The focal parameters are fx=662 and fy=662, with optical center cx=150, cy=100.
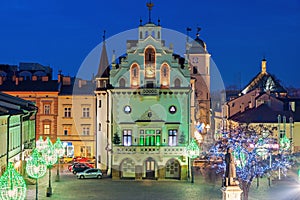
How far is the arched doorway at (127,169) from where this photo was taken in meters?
59.5

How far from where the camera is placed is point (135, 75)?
196 ft

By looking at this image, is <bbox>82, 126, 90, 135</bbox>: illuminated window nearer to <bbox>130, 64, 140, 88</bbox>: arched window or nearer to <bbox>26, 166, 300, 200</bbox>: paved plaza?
<bbox>26, 166, 300, 200</bbox>: paved plaza

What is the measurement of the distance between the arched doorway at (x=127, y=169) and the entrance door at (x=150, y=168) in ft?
4.21

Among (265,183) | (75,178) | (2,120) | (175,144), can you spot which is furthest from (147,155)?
(2,120)

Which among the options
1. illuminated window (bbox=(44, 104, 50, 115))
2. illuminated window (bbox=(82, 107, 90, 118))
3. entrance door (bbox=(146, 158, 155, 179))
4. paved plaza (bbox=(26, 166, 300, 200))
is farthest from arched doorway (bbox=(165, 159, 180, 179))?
illuminated window (bbox=(44, 104, 50, 115))

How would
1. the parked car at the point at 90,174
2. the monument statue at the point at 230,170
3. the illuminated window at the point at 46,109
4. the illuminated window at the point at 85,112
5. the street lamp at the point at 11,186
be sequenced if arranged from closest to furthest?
the street lamp at the point at 11,186 < the monument statue at the point at 230,170 < the parked car at the point at 90,174 < the illuminated window at the point at 46,109 < the illuminated window at the point at 85,112

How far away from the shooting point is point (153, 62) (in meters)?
59.7

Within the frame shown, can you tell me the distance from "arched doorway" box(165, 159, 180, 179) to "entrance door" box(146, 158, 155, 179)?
49.8 inches

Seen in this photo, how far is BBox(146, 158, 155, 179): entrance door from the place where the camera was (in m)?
59.2

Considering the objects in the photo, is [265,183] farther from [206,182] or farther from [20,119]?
[20,119]

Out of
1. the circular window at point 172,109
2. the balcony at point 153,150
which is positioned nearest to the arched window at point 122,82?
the circular window at point 172,109

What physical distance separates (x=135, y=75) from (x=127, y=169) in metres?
8.51

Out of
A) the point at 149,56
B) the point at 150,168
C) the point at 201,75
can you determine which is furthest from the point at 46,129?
the point at 201,75

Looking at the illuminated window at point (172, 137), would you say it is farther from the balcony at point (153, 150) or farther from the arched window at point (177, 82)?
the arched window at point (177, 82)
